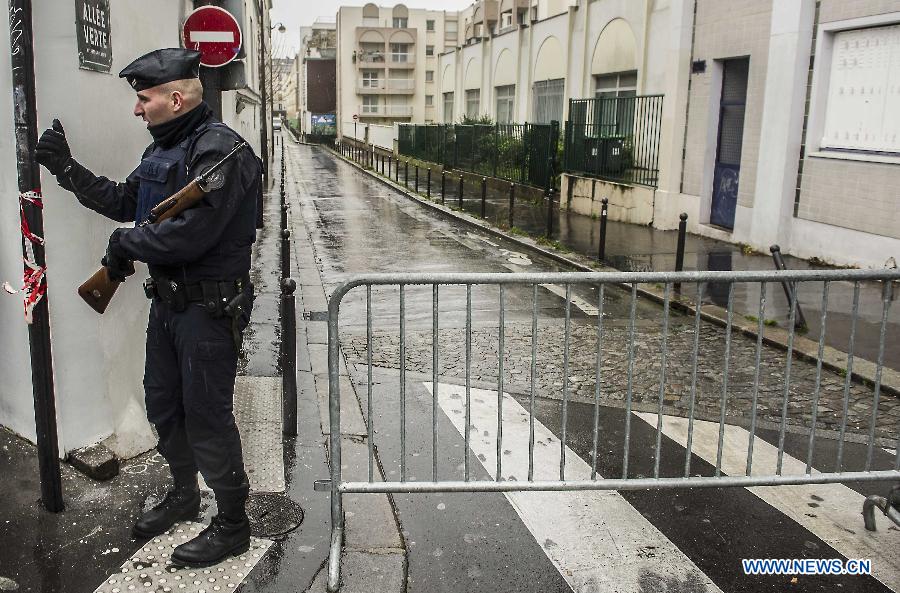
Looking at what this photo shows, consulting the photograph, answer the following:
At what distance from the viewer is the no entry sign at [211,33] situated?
23.8ft

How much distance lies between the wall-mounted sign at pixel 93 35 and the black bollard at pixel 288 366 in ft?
5.49

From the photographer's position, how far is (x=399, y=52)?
274 feet

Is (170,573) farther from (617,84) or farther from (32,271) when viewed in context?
(617,84)

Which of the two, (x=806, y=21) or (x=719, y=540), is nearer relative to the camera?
(x=719, y=540)

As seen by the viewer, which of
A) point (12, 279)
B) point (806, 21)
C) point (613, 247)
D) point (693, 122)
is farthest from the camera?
point (693, 122)

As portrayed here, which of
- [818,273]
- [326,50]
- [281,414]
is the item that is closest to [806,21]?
[818,273]

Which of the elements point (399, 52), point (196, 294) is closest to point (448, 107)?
point (399, 52)

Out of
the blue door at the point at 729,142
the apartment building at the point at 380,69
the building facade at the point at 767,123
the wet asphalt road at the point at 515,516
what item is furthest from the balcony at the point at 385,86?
the wet asphalt road at the point at 515,516

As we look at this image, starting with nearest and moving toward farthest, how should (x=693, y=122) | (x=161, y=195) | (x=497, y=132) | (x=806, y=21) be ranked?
(x=161, y=195) < (x=806, y=21) < (x=693, y=122) < (x=497, y=132)

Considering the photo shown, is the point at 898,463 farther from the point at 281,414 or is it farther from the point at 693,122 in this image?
the point at 693,122

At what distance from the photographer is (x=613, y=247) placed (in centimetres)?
1388

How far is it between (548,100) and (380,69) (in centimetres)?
5593

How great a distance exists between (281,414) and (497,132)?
21.1 m

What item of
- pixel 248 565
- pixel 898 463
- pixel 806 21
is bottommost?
pixel 248 565
